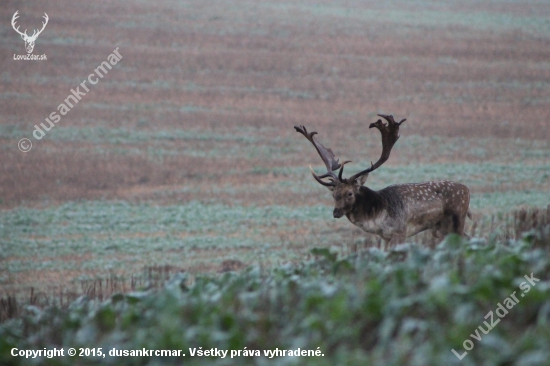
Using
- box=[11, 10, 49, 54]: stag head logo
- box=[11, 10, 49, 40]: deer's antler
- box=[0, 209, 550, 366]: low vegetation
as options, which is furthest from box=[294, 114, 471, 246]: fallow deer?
box=[11, 10, 49, 40]: deer's antler

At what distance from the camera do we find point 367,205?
1048 cm

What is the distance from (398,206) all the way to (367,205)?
390 millimetres

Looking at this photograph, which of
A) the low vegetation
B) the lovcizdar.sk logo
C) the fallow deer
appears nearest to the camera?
the low vegetation

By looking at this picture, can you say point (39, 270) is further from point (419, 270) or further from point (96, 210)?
point (419, 270)

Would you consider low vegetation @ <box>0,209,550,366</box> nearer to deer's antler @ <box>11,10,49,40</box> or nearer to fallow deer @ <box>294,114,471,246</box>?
fallow deer @ <box>294,114,471,246</box>

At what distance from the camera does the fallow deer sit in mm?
10453

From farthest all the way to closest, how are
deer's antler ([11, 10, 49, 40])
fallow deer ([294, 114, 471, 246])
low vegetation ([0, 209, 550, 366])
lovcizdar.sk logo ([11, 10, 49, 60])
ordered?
deer's antler ([11, 10, 49, 40])
lovcizdar.sk logo ([11, 10, 49, 60])
fallow deer ([294, 114, 471, 246])
low vegetation ([0, 209, 550, 366])

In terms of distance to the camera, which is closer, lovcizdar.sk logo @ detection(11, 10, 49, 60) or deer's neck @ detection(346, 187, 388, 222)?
deer's neck @ detection(346, 187, 388, 222)

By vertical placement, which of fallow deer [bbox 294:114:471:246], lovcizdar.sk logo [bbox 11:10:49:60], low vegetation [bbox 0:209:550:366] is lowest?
low vegetation [bbox 0:209:550:366]

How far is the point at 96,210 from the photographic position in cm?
2339

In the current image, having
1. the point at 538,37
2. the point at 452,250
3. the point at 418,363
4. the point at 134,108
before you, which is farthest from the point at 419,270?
the point at 538,37

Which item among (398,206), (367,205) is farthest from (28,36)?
(398,206)

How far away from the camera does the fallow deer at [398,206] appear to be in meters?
10.5

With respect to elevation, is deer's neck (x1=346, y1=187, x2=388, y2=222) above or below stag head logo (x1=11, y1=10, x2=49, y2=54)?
below
